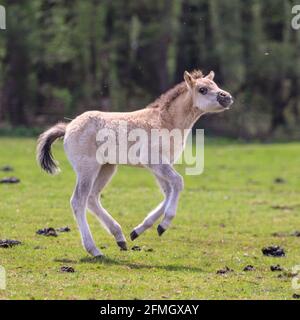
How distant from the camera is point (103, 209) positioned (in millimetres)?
13172

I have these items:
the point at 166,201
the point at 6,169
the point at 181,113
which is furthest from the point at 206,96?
the point at 6,169

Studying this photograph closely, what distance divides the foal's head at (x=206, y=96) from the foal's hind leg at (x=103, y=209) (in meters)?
1.64

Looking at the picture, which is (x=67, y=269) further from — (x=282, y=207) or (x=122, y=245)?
(x=282, y=207)

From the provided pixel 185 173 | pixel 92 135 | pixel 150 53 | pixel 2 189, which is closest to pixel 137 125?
pixel 92 135

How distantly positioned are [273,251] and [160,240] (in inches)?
79.7

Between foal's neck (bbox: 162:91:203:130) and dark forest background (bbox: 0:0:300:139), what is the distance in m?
30.6

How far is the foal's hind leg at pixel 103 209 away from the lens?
13.0 metres

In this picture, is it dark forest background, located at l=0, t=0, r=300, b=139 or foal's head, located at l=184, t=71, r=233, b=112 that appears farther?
dark forest background, located at l=0, t=0, r=300, b=139

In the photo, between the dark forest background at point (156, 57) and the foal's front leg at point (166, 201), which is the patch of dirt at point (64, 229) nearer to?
the foal's front leg at point (166, 201)

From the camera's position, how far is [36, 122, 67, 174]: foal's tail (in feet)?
43.4

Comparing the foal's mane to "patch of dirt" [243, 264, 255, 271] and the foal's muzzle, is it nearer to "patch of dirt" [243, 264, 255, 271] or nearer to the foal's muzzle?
the foal's muzzle

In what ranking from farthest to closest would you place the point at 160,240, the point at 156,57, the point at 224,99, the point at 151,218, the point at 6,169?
the point at 156,57
the point at 6,169
the point at 160,240
the point at 224,99
the point at 151,218

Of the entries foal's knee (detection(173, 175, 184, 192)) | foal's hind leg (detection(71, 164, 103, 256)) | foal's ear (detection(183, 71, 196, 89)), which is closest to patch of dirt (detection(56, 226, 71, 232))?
foal's hind leg (detection(71, 164, 103, 256))
